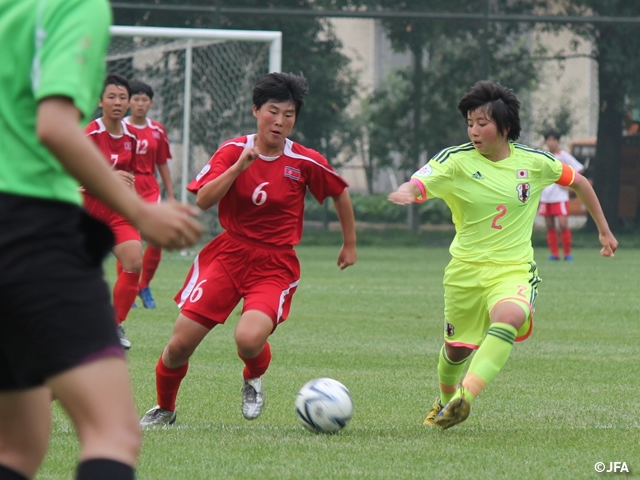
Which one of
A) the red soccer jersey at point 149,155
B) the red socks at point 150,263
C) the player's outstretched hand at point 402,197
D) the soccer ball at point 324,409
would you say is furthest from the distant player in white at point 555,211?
the soccer ball at point 324,409

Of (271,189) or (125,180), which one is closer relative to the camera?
(271,189)

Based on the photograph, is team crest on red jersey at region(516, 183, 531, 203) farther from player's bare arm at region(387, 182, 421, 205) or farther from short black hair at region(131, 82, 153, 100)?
short black hair at region(131, 82, 153, 100)

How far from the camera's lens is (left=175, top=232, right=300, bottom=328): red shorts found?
5.30 m

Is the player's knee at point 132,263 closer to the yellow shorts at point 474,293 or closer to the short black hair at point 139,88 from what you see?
the yellow shorts at point 474,293

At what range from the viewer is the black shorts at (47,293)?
235cm

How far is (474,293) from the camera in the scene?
559cm

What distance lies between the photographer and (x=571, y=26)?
20281mm

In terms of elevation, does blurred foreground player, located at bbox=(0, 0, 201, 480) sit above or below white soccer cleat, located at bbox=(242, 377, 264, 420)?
above

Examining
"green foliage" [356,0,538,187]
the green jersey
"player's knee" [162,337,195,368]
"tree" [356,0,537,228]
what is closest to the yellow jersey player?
"player's knee" [162,337,195,368]

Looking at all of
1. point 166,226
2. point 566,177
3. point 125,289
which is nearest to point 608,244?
point 566,177

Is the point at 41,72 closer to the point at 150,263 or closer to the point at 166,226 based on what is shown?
the point at 166,226

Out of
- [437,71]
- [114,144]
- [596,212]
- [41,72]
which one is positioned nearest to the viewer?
[41,72]

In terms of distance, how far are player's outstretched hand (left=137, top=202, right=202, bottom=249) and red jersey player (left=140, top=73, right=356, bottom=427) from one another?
274 centimetres

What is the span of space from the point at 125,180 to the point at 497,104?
301cm
